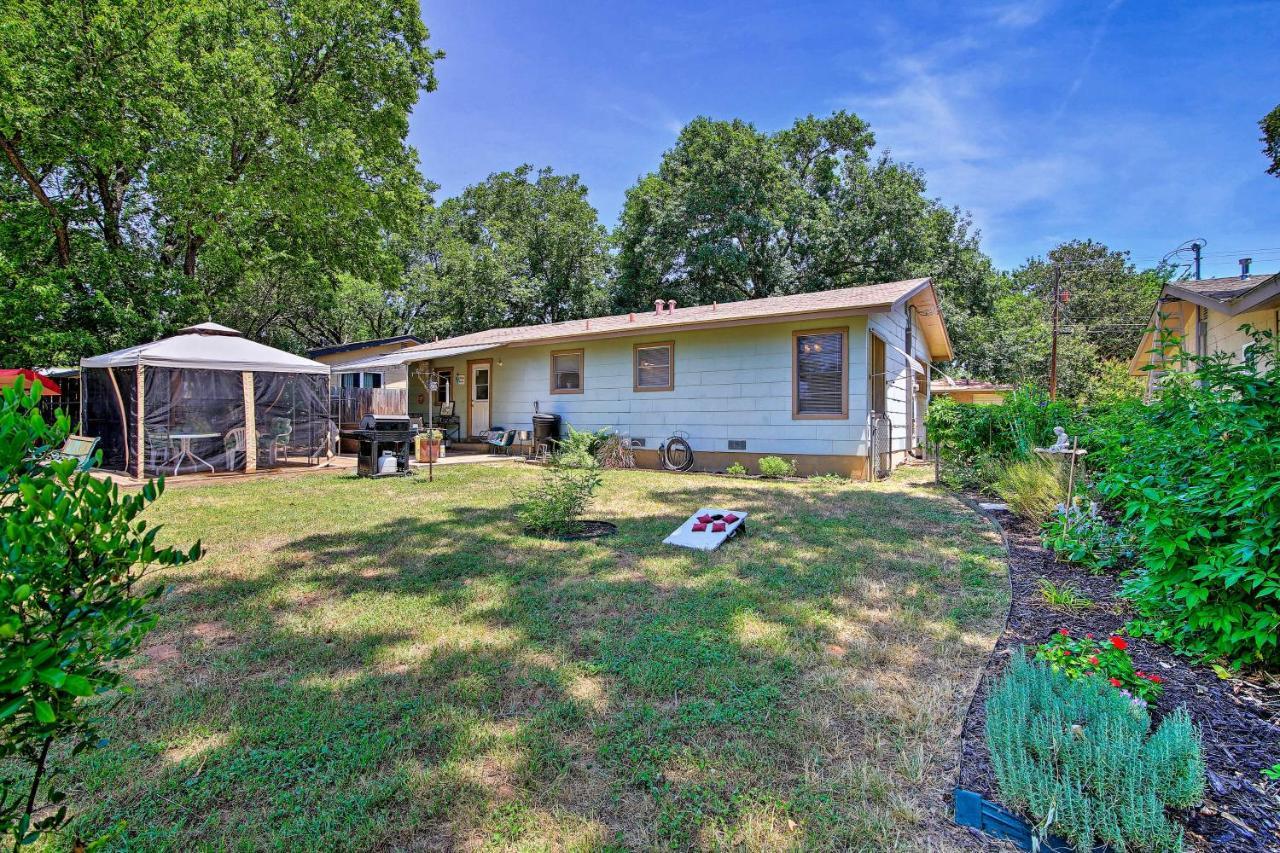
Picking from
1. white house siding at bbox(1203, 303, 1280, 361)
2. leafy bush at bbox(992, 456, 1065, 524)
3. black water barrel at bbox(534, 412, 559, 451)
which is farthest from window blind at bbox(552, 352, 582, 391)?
white house siding at bbox(1203, 303, 1280, 361)

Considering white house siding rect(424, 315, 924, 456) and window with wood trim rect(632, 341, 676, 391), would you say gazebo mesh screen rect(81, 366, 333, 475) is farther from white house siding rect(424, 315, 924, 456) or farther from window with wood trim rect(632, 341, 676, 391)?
window with wood trim rect(632, 341, 676, 391)

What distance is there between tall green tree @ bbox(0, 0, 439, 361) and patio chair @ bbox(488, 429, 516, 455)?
8237mm

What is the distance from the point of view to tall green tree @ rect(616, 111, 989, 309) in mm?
22109

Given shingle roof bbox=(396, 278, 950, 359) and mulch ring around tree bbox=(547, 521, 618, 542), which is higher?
shingle roof bbox=(396, 278, 950, 359)

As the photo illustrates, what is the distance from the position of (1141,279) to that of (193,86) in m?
44.0

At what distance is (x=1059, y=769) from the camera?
1.83 meters

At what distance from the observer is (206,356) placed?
974 centimetres

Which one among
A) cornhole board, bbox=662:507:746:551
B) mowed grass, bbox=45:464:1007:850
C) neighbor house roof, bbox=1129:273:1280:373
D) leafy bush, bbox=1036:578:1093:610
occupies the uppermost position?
neighbor house roof, bbox=1129:273:1280:373

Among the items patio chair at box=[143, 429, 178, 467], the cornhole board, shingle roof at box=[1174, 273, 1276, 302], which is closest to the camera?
the cornhole board

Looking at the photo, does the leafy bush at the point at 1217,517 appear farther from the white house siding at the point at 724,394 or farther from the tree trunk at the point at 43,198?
the tree trunk at the point at 43,198

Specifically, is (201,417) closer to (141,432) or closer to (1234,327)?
(141,432)

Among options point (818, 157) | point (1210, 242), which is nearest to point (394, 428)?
point (1210, 242)

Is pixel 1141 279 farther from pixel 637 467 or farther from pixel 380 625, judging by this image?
pixel 380 625

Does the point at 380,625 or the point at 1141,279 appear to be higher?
the point at 1141,279
